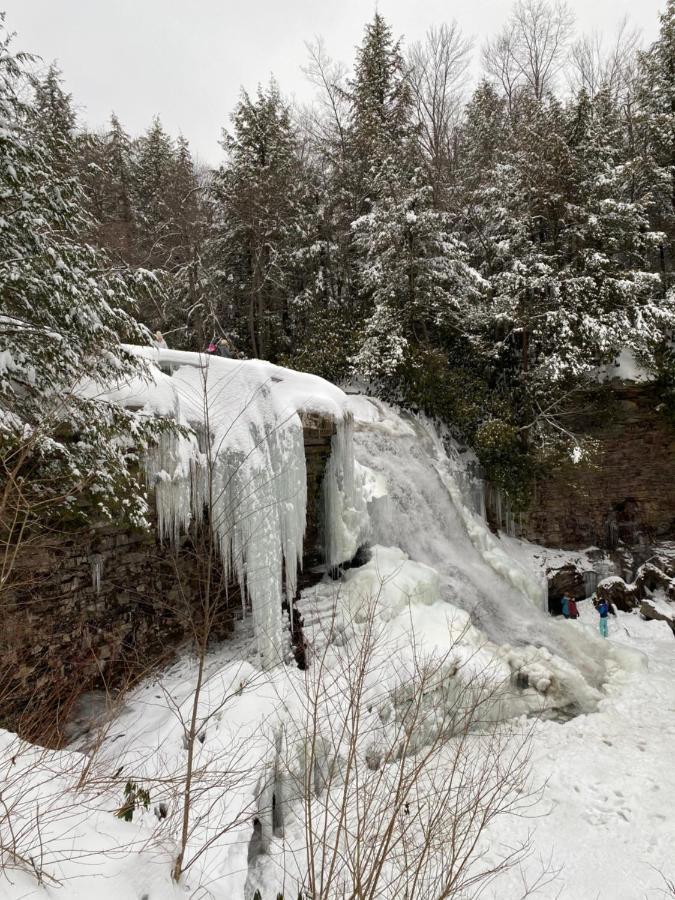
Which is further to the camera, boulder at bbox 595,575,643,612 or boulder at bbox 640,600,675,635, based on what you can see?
boulder at bbox 595,575,643,612

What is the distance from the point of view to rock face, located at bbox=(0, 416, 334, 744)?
159 inches

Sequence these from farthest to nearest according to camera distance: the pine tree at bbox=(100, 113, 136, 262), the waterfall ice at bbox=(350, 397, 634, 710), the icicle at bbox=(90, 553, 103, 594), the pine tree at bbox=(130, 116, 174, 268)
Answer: the pine tree at bbox=(130, 116, 174, 268) < the pine tree at bbox=(100, 113, 136, 262) < the waterfall ice at bbox=(350, 397, 634, 710) < the icicle at bbox=(90, 553, 103, 594)

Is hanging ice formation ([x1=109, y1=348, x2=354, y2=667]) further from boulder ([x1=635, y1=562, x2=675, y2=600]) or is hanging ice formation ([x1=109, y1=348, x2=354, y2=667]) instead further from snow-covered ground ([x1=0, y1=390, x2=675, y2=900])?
boulder ([x1=635, y1=562, x2=675, y2=600])

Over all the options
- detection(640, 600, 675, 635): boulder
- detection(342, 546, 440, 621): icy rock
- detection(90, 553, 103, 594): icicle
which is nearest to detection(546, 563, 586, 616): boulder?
detection(640, 600, 675, 635): boulder

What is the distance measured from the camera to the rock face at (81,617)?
4027 mm

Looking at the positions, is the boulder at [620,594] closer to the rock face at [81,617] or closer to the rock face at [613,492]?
the rock face at [613,492]

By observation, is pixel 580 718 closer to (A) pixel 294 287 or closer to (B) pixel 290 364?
(B) pixel 290 364

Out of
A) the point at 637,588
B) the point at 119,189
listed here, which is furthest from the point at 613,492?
the point at 119,189

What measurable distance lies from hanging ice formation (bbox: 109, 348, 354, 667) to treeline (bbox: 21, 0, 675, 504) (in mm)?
2618

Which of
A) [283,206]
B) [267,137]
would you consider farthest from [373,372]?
[267,137]

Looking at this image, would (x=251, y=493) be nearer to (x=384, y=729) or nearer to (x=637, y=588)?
(x=384, y=729)

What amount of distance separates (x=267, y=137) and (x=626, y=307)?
1022 cm

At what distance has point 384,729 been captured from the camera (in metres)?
3.97

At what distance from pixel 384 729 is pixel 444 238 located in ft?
32.1
